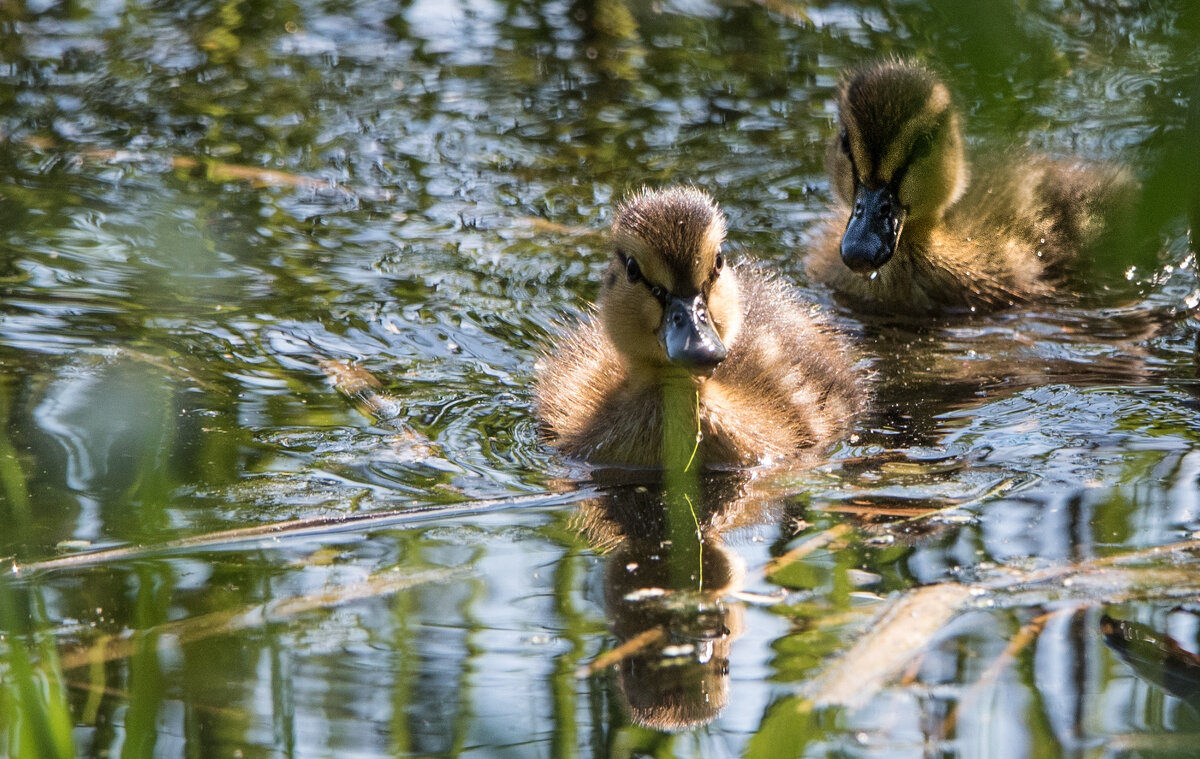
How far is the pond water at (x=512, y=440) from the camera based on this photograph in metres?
2.37

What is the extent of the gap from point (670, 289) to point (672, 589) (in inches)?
42.1

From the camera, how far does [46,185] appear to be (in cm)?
588

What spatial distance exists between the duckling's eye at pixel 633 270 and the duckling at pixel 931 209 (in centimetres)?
112

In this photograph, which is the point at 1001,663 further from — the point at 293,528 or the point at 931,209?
the point at 931,209

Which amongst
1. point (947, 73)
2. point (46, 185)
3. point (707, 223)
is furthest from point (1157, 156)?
point (46, 185)

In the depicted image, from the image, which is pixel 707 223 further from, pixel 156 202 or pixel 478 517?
pixel 156 202

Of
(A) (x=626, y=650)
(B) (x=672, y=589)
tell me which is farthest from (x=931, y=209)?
(A) (x=626, y=650)

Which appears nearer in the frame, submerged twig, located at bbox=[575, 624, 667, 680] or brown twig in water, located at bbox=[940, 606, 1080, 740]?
brown twig in water, located at bbox=[940, 606, 1080, 740]

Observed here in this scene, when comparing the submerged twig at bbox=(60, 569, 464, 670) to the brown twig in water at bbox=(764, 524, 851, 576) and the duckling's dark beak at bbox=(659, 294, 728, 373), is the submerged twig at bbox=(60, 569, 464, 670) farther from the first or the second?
the duckling's dark beak at bbox=(659, 294, 728, 373)

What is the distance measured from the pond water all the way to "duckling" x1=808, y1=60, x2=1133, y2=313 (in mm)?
177

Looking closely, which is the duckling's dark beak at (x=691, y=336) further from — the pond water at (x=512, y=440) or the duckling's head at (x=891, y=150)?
the duckling's head at (x=891, y=150)

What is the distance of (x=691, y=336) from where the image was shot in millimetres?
3668

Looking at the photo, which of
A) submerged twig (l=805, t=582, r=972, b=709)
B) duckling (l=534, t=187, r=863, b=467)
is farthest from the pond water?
duckling (l=534, t=187, r=863, b=467)

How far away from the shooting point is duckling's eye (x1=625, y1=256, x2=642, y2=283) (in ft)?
13.1
